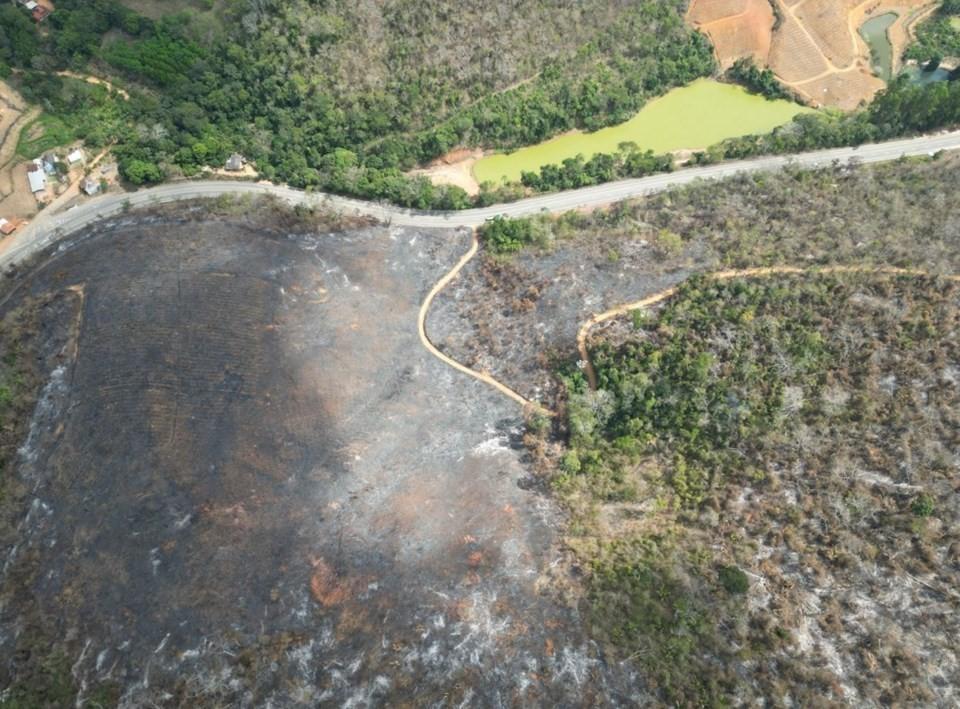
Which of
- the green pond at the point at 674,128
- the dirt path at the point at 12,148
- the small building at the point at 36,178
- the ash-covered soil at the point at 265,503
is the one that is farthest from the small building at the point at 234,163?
the green pond at the point at 674,128

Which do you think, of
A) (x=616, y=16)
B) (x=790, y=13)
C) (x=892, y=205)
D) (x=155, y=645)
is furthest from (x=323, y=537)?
(x=790, y=13)

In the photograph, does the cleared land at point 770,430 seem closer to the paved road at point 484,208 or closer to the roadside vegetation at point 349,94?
the paved road at point 484,208

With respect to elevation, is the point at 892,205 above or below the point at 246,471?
below

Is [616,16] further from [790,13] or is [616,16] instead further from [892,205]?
[892,205]

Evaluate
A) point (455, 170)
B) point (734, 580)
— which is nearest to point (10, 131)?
point (455, 170)

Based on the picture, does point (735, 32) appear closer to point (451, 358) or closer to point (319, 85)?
point (319, 85)
